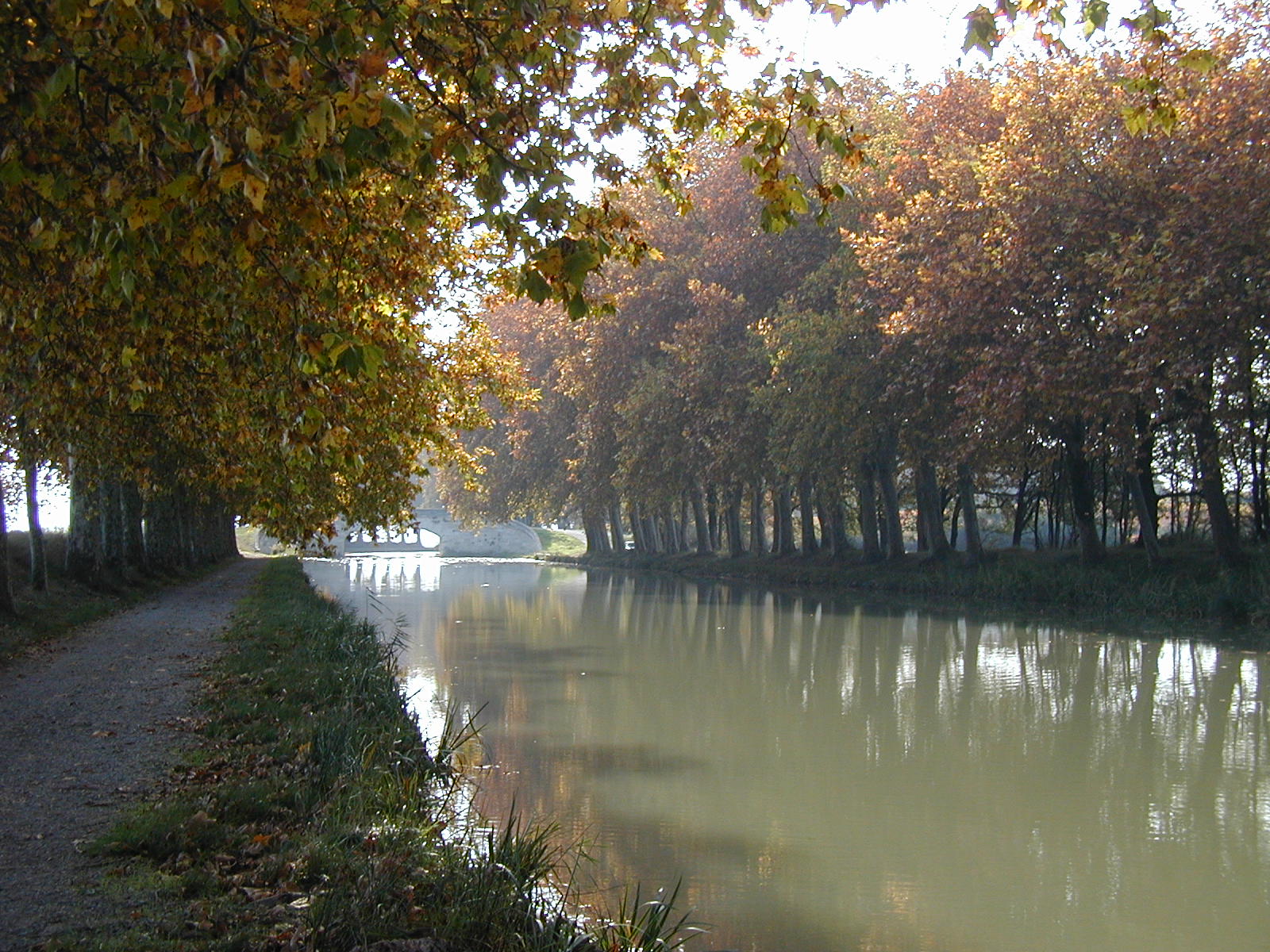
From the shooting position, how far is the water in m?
7.65

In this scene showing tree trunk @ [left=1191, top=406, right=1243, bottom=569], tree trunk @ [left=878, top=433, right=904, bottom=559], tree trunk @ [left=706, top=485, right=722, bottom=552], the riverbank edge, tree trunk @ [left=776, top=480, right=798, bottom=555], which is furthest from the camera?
tree trunk @ [left=706, top=485, right=722, bottom=552]

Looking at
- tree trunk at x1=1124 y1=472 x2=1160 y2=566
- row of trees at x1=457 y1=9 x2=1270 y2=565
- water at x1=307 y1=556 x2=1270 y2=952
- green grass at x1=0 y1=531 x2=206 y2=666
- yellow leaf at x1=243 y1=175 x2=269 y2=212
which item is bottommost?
water at x1=307 y1=556 x2=1270 y2=952

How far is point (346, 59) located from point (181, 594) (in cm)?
2536

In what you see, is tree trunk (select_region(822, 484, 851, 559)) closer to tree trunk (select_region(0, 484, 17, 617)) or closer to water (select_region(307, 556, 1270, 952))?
water (select_region(307, 556, 1270, 952))

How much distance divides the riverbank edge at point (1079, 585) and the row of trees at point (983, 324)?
0.79 m

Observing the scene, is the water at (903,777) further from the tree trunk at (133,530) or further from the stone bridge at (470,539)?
the stone bridge at (470,539)

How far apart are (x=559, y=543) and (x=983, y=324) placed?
77.2 m

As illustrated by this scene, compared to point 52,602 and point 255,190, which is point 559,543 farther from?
point 255,190

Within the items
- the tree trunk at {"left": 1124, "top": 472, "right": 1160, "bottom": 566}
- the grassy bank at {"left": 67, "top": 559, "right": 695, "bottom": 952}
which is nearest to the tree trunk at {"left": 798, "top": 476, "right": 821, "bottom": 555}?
the tree trunk at {"left": 1124, "top": 472, "right": 1160, "bottom": 566}

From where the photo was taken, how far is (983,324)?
81.6ft

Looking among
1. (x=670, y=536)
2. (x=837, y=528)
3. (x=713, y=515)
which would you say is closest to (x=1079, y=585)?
(x=837, y=528)

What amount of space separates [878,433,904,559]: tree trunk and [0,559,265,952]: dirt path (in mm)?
19841

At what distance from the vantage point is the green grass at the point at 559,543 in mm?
90594

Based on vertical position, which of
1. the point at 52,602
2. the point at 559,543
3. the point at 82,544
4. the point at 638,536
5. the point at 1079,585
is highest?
the point at 82,544
